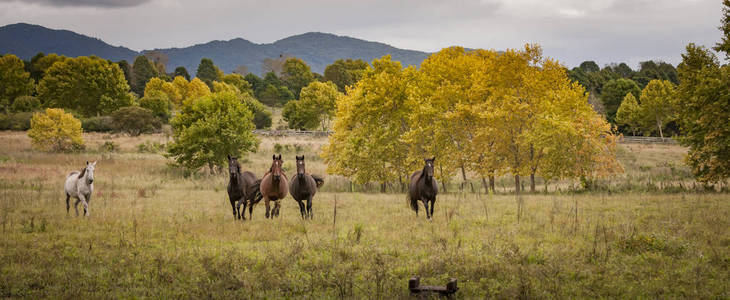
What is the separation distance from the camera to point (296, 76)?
133500 mm

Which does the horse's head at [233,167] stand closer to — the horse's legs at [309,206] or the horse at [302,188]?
the horse at [302,188]

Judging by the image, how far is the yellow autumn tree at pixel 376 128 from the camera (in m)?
29.9

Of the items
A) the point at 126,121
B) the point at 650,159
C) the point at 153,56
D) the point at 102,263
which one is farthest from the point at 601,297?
the point at 153,56

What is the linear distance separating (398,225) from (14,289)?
32.9 feet

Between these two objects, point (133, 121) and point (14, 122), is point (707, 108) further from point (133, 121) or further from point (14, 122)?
point (14, 122)

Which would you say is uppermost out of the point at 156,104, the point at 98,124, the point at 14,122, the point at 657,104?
the point at 156,104

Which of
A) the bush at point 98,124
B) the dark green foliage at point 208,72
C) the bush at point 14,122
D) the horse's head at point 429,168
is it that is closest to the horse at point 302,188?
the horse's head at point 429,168

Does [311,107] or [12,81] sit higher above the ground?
[12,81]

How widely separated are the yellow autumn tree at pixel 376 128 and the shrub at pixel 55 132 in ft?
107

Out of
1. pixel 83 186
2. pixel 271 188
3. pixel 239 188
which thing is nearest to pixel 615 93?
pixel 271 188

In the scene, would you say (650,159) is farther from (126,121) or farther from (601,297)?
(126,121)

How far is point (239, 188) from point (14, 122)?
64.9 metres

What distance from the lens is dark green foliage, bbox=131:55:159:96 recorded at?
108 metres

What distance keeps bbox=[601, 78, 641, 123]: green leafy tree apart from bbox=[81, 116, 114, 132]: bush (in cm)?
8398
